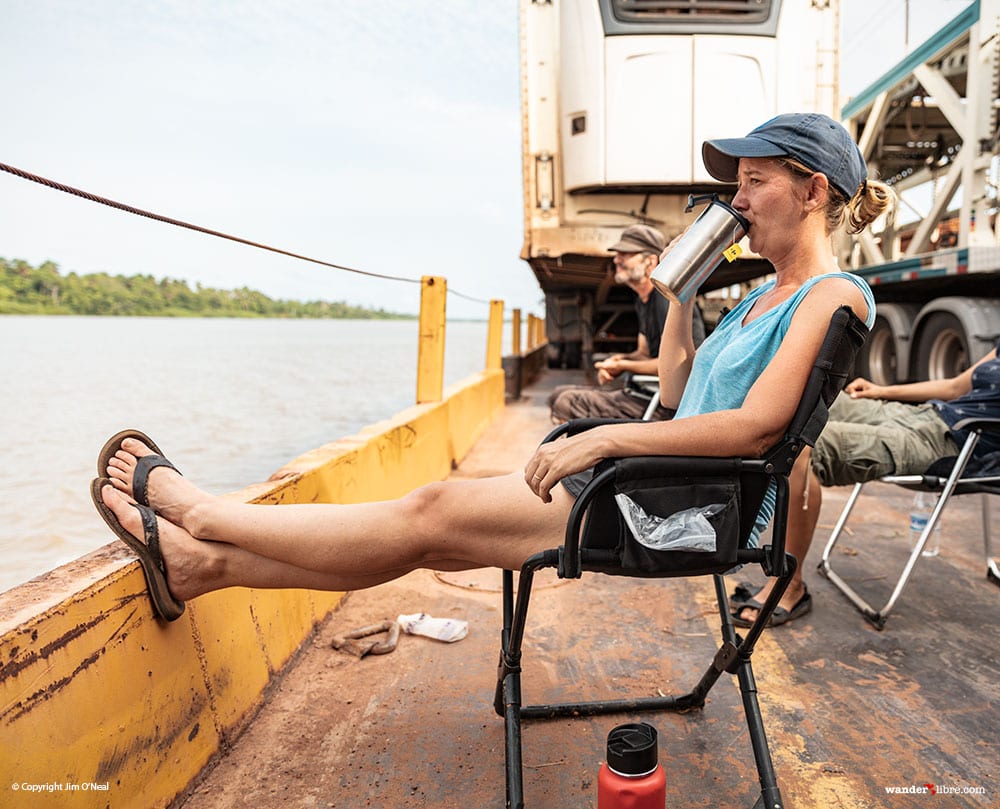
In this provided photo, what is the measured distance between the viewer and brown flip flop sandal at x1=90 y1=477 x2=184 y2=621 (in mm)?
1633

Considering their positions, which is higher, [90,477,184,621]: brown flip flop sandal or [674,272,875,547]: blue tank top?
[674,272,875,547]: blue tank top

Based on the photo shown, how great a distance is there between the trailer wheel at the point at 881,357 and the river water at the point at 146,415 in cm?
630

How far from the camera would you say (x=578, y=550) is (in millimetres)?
1508

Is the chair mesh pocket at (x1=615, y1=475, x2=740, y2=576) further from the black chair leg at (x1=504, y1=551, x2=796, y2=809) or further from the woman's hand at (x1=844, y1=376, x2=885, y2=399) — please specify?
the woman's hand at (x1=844, y1=376, x2=885, y2=399)

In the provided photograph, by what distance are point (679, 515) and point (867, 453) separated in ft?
4.70

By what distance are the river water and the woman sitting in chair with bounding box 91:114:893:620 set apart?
0.69 meters

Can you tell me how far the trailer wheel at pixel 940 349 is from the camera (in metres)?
6.47

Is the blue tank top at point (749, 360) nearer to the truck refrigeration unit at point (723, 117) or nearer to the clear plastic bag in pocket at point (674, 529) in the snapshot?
the clear plastic bag in pocket at point (674, 529)

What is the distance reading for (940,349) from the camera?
22.0ft

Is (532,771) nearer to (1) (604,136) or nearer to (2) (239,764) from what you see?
(2) (239,764)

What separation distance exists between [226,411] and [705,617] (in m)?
10.5

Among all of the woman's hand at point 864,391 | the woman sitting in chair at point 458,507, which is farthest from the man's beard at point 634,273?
the woman sitting in chair at point 458,507

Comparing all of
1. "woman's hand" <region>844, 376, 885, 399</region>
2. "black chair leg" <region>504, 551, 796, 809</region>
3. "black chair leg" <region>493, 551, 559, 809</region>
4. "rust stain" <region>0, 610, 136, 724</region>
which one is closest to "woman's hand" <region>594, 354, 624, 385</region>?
"woman's hand" <region>844, 376, 885, 399</region>

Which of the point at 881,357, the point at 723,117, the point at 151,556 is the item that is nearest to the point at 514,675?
the point at 151,556
